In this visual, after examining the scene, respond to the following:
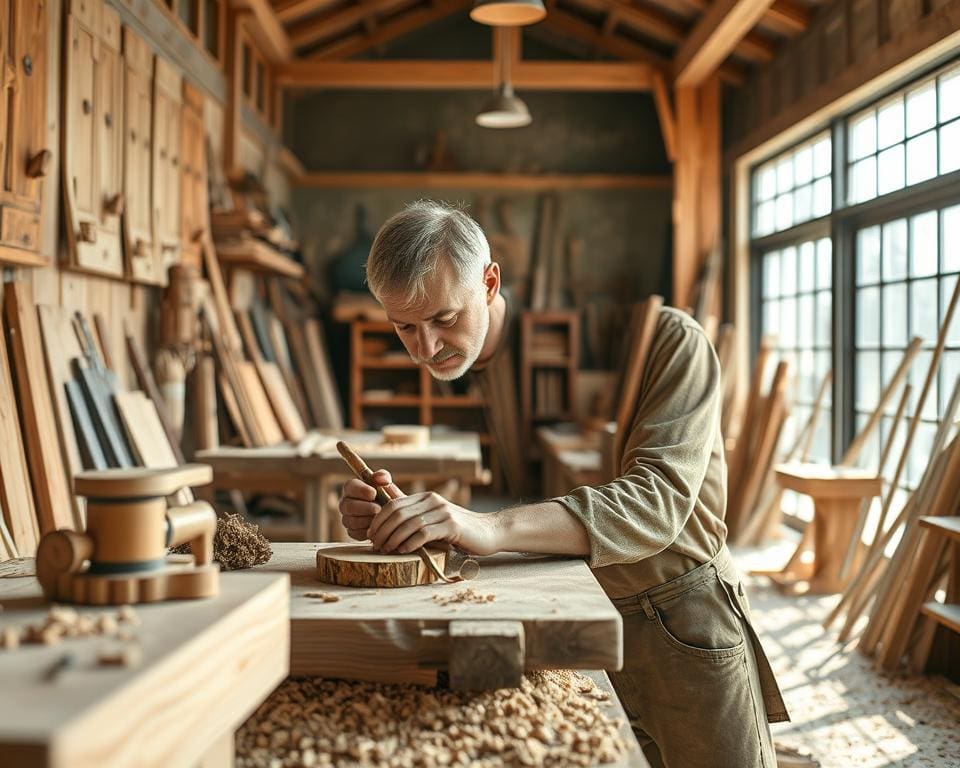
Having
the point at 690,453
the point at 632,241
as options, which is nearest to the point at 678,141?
the point at 632,241

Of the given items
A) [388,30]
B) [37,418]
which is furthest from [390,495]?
[388,30]

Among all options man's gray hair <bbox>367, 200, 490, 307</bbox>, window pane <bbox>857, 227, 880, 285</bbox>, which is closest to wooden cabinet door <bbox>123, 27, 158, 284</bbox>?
man's gray hair <bbox>367, 200, 490, 307</bbox>

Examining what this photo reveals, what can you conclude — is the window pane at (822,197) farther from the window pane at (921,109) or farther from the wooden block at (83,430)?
the wooden block at (83,430)

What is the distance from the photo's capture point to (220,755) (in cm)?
113

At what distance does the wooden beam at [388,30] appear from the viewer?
8.83 meters

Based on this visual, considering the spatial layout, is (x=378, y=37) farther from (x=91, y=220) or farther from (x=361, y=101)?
(x=91, y=220)

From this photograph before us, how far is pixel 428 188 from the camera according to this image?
30.3 feet

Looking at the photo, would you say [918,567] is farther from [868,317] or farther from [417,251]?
[417,251]

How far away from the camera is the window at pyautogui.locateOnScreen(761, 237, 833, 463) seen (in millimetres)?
6438

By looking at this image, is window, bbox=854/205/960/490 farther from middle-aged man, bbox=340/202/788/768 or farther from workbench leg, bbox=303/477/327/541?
middle-aged man, bbox=340/202/788/768

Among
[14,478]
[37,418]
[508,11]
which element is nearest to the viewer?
[14,478]

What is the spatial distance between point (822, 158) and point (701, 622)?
5.28 meters

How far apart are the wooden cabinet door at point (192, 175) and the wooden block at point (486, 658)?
4.58 m

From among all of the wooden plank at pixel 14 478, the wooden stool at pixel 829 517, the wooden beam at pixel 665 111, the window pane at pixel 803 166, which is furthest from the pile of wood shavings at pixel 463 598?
the wooden beam at pixel 665 111
